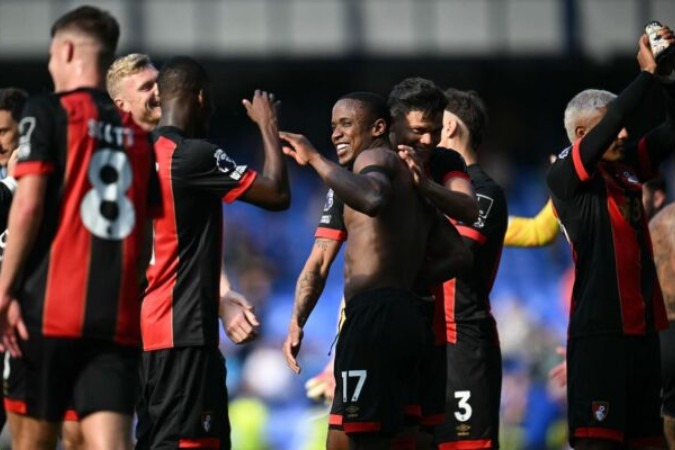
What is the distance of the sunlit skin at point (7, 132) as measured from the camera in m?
10.0

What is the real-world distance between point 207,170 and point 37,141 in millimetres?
1554

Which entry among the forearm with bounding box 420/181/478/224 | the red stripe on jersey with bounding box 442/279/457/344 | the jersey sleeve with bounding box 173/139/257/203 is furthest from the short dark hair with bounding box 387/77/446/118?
the red stripe on jersey with bounding box 442/279/457/344

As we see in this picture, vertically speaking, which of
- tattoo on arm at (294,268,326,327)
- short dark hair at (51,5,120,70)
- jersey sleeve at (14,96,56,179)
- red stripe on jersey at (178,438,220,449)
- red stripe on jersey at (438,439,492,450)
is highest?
short dark hair at (51,5,120,70)

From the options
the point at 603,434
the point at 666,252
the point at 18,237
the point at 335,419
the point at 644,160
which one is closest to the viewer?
the point at 18,237

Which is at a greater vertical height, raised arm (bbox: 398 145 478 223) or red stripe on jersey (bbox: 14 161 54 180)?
red stripe on jersey (bbox: 14 161 54 180)

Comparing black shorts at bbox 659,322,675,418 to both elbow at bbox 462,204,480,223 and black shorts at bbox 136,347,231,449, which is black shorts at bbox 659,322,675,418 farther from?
black shorts at bbox 136,347,231,449

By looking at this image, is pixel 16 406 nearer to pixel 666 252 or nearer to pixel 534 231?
pixel 534 231

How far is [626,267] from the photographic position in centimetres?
911

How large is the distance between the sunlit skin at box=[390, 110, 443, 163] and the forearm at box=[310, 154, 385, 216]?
1236mm

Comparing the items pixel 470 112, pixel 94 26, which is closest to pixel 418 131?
pixel 470 112

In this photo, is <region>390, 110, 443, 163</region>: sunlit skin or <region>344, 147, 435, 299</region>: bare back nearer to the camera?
<region>344, 147, 435, 299</region>: bare back

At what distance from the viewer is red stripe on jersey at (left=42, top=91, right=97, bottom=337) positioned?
674cm

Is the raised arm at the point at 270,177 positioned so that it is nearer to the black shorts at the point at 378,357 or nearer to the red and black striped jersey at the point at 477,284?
the black shorts at the point at 378,357

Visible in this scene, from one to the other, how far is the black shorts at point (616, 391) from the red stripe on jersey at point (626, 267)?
11 centimetres
